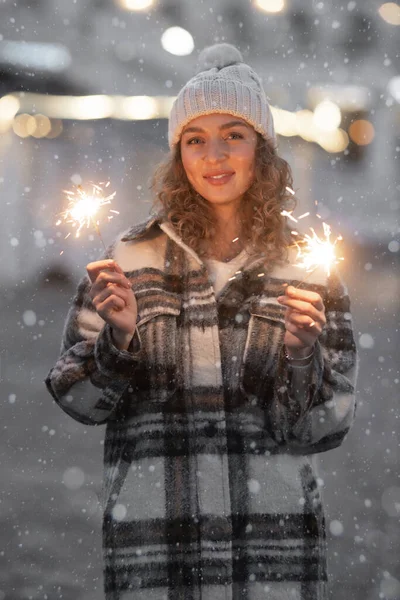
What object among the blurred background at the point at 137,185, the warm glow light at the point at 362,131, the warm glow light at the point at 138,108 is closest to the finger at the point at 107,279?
the blurred background at the point at 137,185

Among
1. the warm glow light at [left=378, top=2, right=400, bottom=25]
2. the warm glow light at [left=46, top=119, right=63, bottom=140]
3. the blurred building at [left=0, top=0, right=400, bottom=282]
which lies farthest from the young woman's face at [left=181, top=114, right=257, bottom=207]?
the warm glow light at [left=46, top=119, right=63, bottom=140]

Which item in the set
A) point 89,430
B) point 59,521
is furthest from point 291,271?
point 89,430

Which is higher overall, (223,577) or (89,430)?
(89,430)

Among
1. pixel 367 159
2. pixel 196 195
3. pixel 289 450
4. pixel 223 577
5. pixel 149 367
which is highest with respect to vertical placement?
pixel 367 159

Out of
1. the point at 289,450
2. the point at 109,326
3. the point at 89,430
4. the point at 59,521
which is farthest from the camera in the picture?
the point at 89,430

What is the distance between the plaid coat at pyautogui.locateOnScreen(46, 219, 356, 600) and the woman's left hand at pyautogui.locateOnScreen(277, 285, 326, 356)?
0.43ft

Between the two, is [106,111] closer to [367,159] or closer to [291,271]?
[367,159]

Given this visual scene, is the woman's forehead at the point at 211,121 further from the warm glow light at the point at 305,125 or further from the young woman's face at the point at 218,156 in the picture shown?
the warm glow light at the point at 305,125

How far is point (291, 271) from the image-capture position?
7.80 feet

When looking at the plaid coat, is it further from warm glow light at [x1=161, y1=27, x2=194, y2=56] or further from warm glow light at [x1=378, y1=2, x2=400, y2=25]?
warm glow light at [x1=378, y1=2, x2=400, y2=25]

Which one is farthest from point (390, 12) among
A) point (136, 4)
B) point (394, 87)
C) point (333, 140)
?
point (136, 4)

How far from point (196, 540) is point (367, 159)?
519cm

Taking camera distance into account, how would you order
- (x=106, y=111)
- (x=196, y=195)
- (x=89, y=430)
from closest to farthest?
(x=196, y=195), (x=89, y=430), (x=106, y=111)

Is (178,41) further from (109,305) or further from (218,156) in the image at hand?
(109,305)
